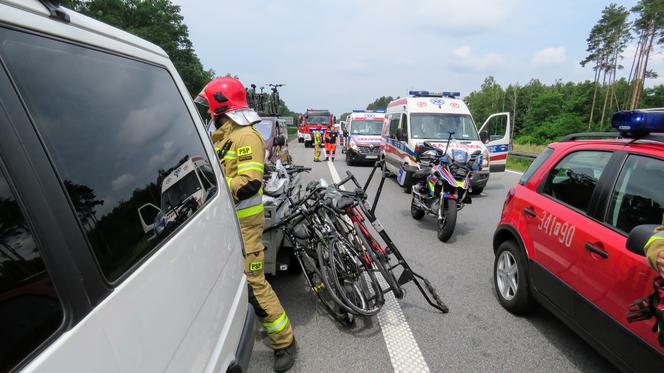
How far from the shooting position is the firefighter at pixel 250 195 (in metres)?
2.73

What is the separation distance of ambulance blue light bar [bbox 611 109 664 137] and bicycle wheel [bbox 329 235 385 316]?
6.70 feet

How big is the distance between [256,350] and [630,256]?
101 inches

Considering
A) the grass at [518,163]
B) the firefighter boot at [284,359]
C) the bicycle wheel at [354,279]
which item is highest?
the bicycle wheel at [354,279]

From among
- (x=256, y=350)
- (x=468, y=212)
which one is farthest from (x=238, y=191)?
(x=468, y=212)

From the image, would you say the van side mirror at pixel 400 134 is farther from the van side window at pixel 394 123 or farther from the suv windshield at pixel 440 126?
the van side window at pixel 394 123

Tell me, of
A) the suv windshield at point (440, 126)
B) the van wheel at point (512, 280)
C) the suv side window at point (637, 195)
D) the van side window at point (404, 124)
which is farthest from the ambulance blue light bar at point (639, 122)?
the van side window at point (404, 124)

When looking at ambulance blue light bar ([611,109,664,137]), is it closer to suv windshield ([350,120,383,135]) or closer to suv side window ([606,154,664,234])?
suv side window ([606,154,664,234])

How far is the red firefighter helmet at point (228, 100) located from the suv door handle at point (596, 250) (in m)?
2.48

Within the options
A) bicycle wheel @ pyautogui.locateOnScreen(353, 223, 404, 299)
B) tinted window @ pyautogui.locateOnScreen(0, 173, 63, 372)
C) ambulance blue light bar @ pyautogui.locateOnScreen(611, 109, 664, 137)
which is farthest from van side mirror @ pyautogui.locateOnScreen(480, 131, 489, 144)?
tinted window @ pyautogui.locateOnScreen(0, 173, 63, 372)

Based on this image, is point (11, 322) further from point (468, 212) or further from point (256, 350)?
point (468, 212)

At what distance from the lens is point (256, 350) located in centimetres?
295

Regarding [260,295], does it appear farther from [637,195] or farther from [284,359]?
[637,195]

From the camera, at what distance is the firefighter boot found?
106 inches

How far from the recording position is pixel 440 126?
9.88 metres
